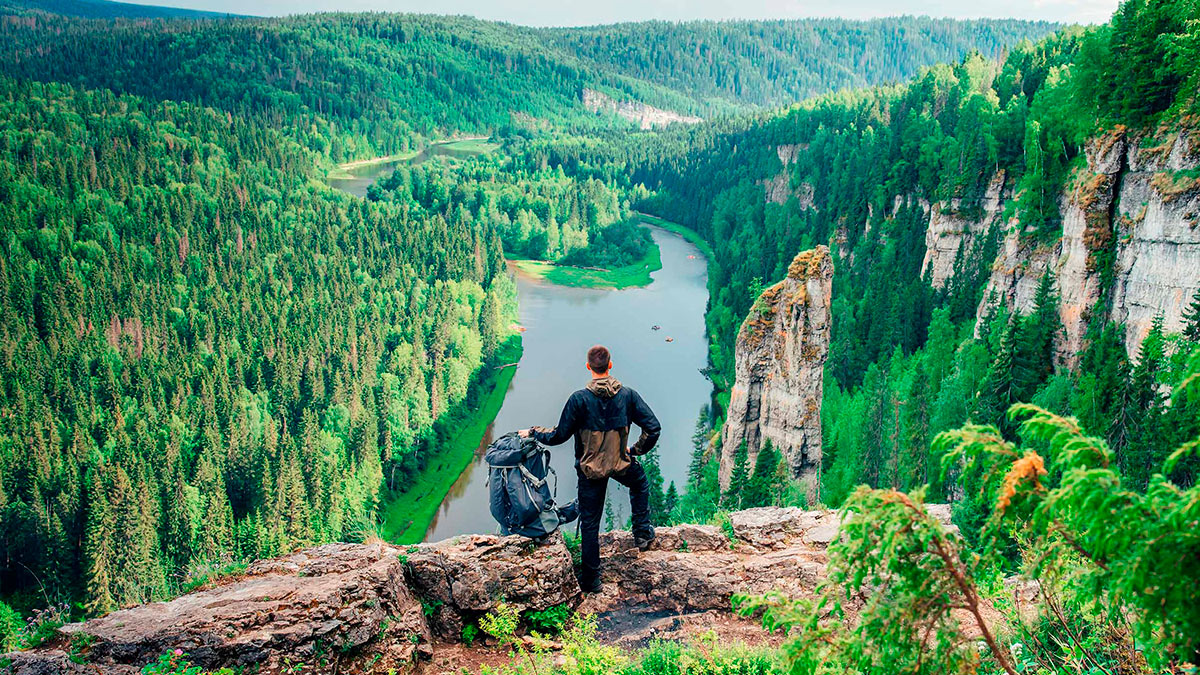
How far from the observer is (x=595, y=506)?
1074cm

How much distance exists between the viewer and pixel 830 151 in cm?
9312

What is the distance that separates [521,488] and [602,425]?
1.44 m

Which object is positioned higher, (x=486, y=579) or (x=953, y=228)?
(x=486, y=579)

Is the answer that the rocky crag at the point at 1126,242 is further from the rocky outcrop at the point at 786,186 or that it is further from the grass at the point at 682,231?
the grass at the point at 682,231

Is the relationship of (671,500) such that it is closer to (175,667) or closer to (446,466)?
(446,466)

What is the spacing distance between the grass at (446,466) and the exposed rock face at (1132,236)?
3101 centimetres

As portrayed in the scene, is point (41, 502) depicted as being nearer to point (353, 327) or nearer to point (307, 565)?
point (353, 327)

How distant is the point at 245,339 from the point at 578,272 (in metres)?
47.6

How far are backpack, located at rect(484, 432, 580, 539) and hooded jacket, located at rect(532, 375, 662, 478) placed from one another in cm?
51

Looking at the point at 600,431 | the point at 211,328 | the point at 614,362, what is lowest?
the point at 614,362

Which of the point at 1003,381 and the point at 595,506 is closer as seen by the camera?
the point at 595,506

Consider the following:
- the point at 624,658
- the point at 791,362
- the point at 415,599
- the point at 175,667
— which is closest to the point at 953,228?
the point at 791,362

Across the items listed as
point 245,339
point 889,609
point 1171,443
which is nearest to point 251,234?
point 245,339

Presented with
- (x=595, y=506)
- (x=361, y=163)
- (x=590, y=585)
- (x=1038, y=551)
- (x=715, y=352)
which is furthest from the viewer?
(x=361, y=163)
